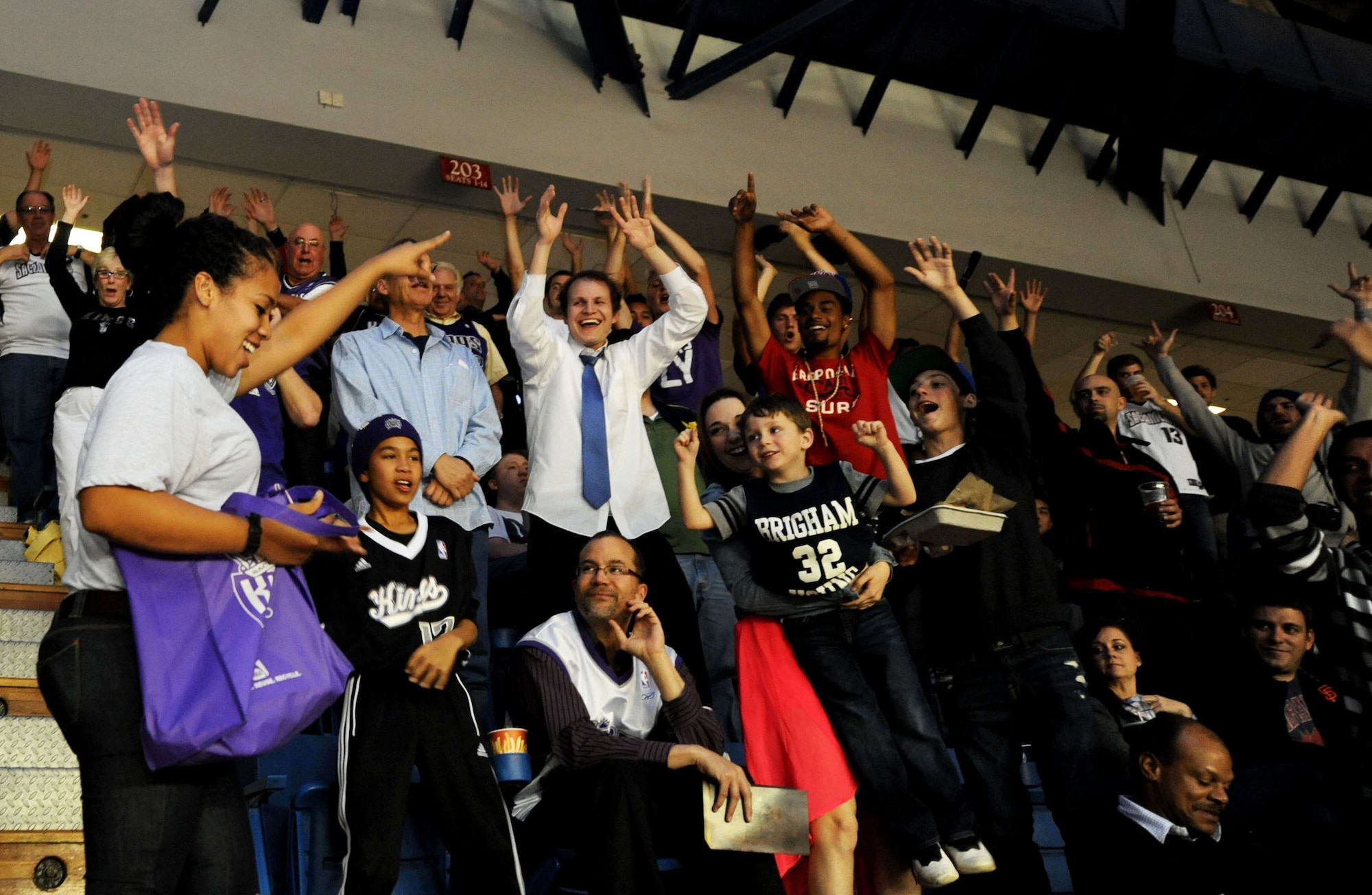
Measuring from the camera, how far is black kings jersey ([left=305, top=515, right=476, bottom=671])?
2877 millimetres

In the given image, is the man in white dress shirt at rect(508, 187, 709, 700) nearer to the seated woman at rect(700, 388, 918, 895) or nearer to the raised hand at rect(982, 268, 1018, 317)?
the seated woman at rect(700, 388, 918, 895)

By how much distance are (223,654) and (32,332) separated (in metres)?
4.64

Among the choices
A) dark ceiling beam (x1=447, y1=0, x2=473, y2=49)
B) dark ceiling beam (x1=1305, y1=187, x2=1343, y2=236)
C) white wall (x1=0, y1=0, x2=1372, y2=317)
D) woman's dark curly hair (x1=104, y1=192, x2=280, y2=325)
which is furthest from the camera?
dark ceiling beam (x1=1305, y1=187, x2=1343, y2=236)

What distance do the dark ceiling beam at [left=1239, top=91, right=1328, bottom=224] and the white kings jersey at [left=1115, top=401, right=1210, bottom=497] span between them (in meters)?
4.22

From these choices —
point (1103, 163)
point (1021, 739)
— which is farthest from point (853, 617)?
point (1103, 163)

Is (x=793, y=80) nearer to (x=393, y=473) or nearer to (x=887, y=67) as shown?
(x=887, y=67)

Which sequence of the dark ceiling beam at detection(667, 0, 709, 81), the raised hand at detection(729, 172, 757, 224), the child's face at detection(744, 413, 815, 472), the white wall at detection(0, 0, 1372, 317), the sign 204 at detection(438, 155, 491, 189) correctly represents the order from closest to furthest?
the child's face at detection(744, 413, 815, 472)
the raised hand at detection(729, 172, 757, 224)
the white wall at detection(0, 0, 1372, 317)
the sign 204 at detection(438, 155, 491, 189)
the dark ceiling beam at detection(667, 0, 709, 81)

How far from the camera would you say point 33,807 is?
299 cm

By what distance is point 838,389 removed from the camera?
4.40m

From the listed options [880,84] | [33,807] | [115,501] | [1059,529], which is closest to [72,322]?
[33,807]

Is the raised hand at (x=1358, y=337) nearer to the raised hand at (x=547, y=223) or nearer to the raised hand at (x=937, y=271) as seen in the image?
the raised hand at (x=937, y=271)

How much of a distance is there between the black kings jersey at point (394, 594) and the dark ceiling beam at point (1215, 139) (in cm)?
742

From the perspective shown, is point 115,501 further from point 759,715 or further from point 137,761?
point 759,715

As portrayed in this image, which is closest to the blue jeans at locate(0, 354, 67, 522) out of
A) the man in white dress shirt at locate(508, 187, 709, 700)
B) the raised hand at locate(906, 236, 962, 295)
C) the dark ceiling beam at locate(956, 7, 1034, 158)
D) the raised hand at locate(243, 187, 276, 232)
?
the raised hand at locate(243, 187, 276, 232)
